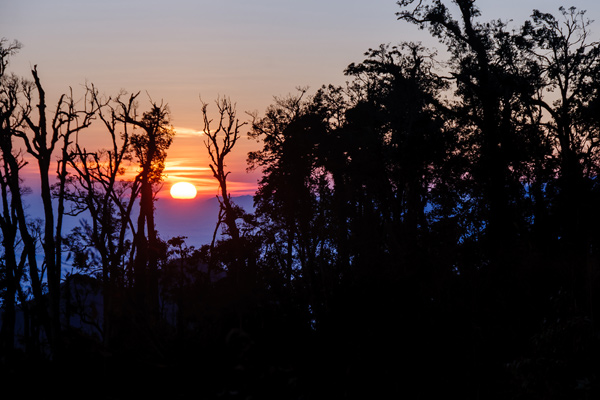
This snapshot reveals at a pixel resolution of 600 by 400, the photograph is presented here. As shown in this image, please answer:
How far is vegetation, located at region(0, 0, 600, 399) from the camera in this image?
788 centimetres

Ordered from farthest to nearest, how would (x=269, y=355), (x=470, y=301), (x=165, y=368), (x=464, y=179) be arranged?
1. (x=464, y=179)
2. (x=470, y=301)
3. (x=269, y=355)
4. (x=165, y=368)

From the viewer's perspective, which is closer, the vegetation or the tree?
the vegetation

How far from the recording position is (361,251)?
107ft

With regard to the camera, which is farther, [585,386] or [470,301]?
[470,301]

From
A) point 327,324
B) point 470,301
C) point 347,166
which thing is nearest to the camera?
point 327,324

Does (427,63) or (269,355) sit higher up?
(427,63)

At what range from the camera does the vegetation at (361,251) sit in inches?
310

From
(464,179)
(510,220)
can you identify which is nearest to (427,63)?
(464,179)

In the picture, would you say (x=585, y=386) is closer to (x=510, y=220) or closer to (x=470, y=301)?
(x=470, y=301)

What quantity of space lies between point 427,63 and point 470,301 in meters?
25.3

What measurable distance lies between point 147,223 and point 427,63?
2002 cm

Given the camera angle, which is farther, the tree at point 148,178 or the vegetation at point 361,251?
the tree at point 148,178

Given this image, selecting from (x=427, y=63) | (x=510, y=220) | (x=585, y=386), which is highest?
(x=427, y=63)

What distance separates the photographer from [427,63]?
117 feet
